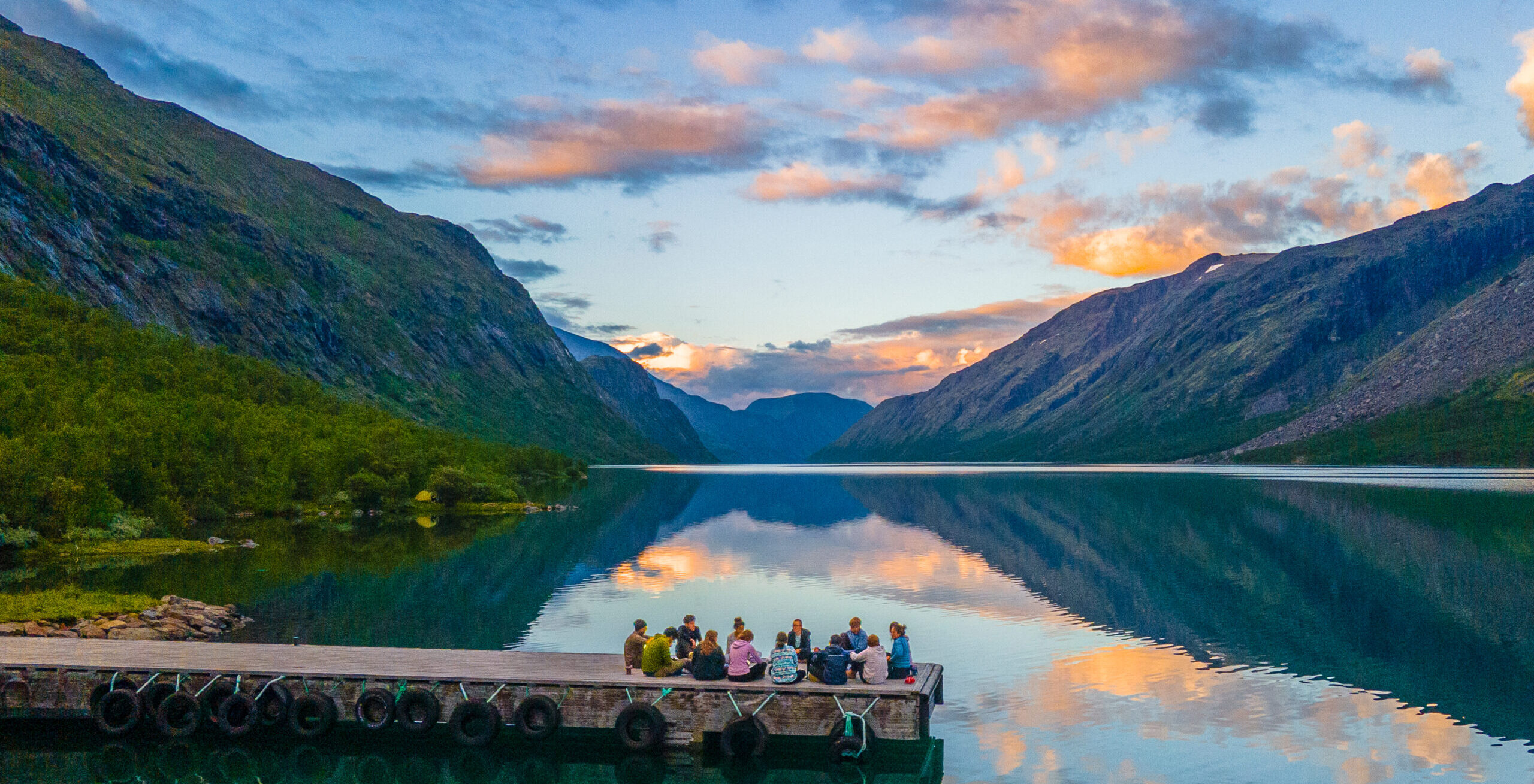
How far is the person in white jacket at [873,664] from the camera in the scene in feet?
101

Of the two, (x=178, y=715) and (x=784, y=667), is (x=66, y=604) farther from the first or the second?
(x=784, y=667)

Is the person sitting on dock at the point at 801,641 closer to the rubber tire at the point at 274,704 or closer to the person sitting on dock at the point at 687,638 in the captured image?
the person sitting on dock at the point at 687,638

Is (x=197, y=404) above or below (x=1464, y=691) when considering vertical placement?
above

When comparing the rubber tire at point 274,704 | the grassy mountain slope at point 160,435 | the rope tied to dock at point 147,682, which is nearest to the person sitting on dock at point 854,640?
the rubber tire at point 274,704

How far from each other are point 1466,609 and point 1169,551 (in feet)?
105

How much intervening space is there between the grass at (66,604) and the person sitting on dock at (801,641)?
31.1 m

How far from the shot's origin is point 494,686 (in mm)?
31672

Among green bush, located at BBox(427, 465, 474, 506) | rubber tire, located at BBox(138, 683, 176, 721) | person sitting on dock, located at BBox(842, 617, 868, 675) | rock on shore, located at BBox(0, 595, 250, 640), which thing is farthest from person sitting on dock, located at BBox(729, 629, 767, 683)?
green bush, located at BBox(427, 465, 474, 506)

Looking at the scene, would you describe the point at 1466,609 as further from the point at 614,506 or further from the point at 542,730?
the point at 614,506

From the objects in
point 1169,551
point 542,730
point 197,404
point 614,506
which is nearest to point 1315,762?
point 542,730

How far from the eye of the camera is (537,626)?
51312 mm

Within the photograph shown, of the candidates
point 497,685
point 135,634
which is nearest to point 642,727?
point 497,685

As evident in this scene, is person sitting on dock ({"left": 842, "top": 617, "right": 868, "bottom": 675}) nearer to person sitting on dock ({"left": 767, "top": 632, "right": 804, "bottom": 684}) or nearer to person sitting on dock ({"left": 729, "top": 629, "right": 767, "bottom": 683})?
person sitting on dock ({"left": 767, "top": 632, "right": 804, "bottom": 684})

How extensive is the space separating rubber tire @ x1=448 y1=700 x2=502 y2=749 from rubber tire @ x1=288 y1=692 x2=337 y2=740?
3.75m
